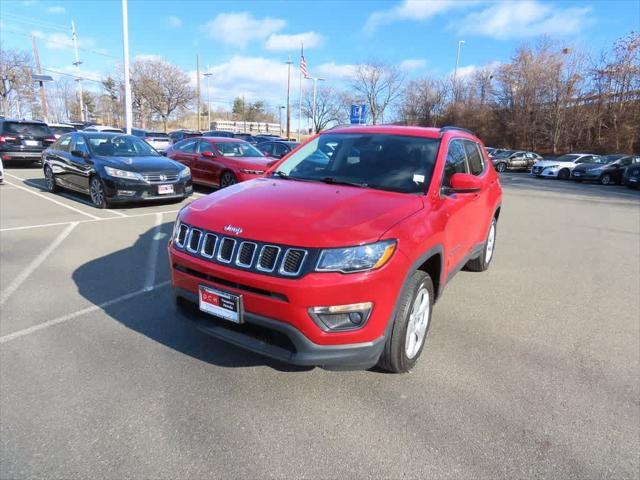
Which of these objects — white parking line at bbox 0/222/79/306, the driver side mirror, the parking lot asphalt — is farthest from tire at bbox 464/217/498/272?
white parking line at bbox 0/222/79/306

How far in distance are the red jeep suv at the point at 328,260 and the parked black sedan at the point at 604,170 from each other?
23.6m

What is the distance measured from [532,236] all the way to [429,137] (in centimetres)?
549

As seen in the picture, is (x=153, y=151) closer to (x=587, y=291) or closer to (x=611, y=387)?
(x=587, y=291)

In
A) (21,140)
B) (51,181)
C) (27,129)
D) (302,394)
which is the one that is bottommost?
(302,394)

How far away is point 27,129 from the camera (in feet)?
49.8

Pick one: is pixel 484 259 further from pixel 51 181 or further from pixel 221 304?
pixel 51 181

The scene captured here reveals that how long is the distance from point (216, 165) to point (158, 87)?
4266cm

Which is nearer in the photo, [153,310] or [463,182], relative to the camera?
[463,182]

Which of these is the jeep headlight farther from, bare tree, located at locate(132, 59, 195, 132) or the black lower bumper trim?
bare tree, located at locate(132, 59, 195, 132)

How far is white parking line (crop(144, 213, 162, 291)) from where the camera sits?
468cm

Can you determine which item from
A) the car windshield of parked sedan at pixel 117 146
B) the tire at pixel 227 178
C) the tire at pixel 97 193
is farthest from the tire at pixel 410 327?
the tire at pixel 227 178

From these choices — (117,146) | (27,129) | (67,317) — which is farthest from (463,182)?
(27,129)

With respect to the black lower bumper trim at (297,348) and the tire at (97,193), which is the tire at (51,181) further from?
the black lower bumper trim at (297,348)

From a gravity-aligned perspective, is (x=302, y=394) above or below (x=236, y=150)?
below
